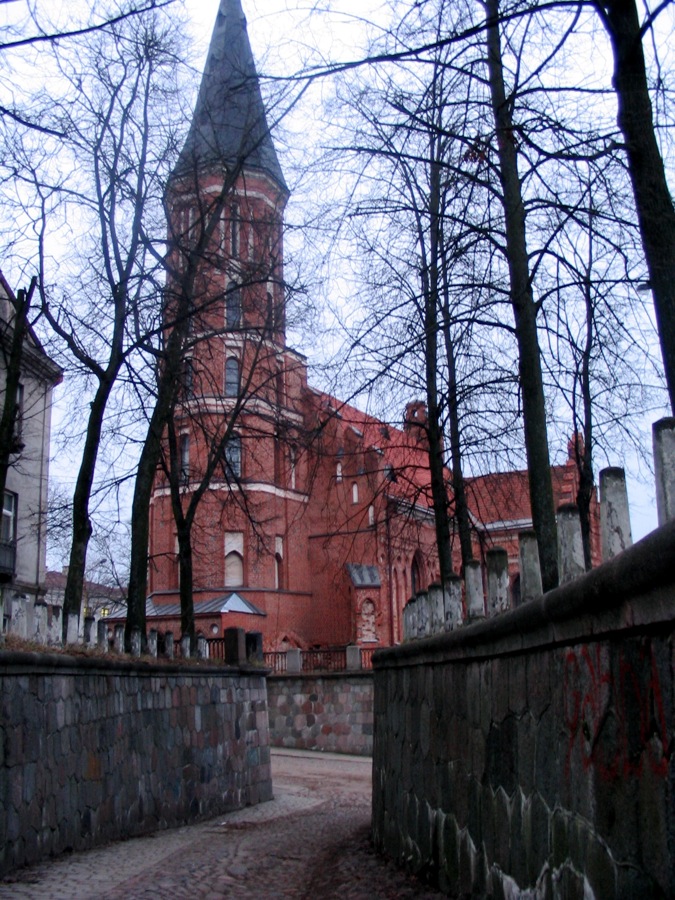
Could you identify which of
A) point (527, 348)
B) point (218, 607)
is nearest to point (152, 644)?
point (527, 348)

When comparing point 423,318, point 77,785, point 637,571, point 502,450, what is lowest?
point 77,785

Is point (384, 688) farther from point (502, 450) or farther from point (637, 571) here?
point (637, 571)

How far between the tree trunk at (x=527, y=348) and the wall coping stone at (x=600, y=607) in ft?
10.3

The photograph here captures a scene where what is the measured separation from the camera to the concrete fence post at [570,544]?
460cm

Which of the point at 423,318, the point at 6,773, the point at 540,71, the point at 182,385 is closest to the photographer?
the point at 540,71

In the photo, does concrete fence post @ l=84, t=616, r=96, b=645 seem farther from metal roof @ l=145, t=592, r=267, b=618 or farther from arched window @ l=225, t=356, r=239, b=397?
metal roof @ l=145, t=592, r=267, b=618

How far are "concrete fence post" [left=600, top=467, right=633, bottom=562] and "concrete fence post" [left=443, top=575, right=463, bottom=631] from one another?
4.48 meters

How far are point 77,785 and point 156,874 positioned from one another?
71.0 inches

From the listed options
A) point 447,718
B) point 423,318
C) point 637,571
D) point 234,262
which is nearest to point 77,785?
point 447,718

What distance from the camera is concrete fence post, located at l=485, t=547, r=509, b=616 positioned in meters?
6.46

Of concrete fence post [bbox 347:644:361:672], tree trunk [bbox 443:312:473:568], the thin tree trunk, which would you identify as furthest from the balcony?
tree trunk [bbox 443:312:473:568]

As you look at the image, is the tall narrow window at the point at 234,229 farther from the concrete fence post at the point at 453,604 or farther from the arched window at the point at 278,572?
the arched window at the point at 278,572

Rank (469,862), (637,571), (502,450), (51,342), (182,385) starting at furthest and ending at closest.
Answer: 1. (182,385)
2. (51,342)
3. (502,450)
4. (469,862)
5. (637,571)

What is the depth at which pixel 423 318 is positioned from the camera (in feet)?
38.1
